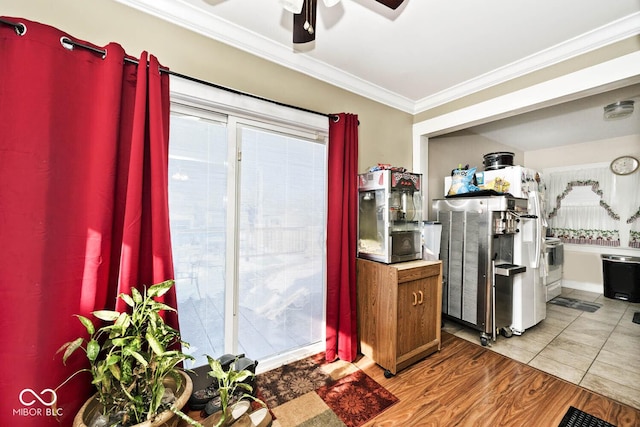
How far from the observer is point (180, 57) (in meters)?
1.71

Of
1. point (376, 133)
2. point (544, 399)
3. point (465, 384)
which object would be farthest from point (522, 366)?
point (376, 133)

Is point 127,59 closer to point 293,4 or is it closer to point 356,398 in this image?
point 293,4

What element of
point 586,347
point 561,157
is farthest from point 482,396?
point 561,157

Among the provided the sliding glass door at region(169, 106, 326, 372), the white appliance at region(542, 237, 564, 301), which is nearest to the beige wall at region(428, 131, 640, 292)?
the white appliance at region(542, 237, 564, 301)

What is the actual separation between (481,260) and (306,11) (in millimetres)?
2638

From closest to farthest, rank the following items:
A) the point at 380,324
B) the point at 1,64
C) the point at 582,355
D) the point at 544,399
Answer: the point at 1,64 < the point at 544,399 < the point at 380,324 < the point at 582,355

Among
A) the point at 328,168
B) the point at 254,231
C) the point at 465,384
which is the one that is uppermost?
the point at 328,168

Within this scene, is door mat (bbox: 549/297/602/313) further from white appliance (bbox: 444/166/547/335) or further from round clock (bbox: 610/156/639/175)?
round clock (bbox: 610/156/639/175)

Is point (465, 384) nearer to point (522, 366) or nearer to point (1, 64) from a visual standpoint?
point (522, 366)

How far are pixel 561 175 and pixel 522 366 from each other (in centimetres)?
417

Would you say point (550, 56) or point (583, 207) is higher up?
point (550, 56)

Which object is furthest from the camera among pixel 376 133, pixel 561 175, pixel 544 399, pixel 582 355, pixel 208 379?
pixel 561 175

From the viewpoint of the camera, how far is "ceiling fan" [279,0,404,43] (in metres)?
1.16

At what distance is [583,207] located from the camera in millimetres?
4547
